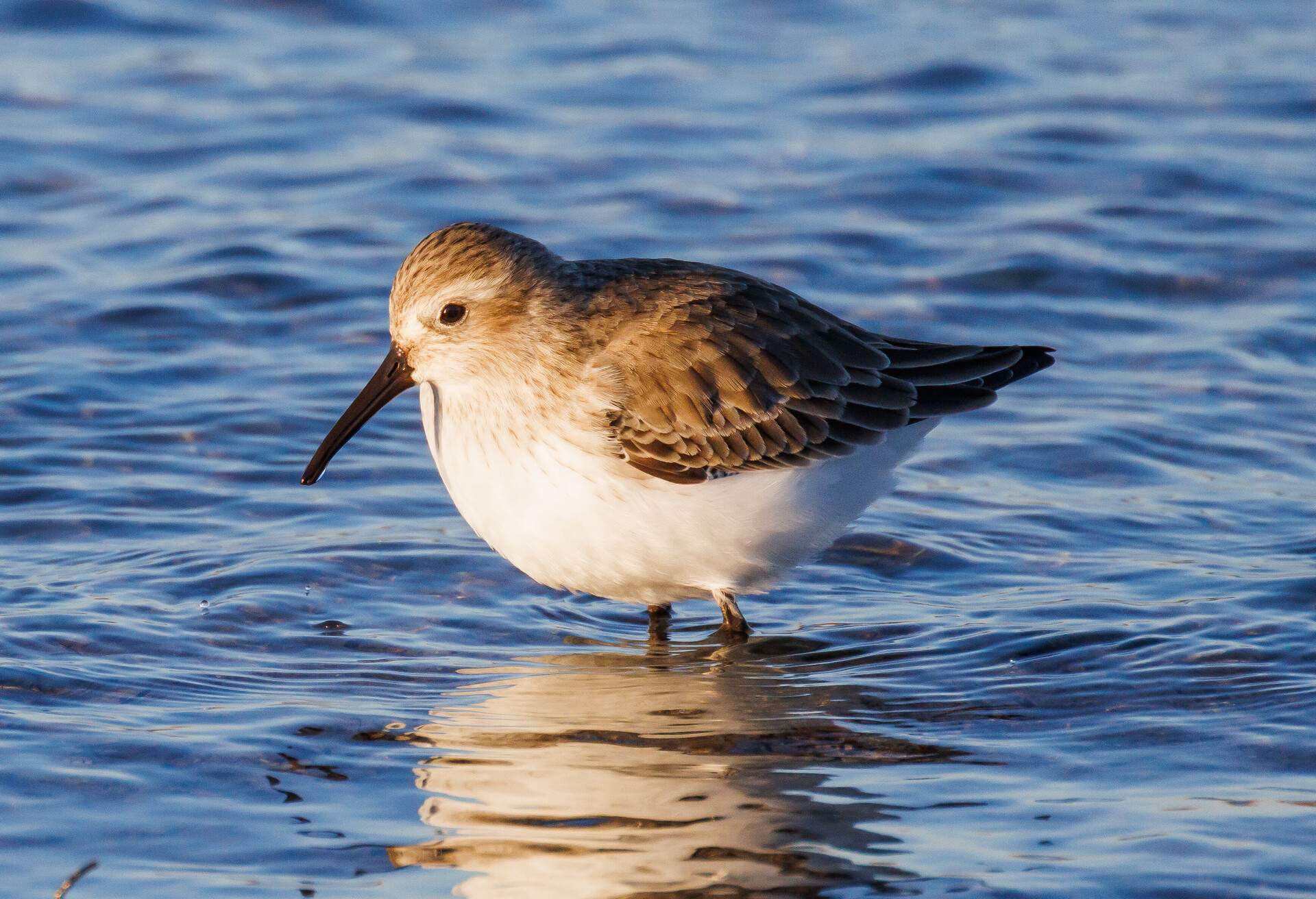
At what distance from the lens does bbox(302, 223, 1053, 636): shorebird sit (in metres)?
7.19

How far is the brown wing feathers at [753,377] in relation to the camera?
24.3ft

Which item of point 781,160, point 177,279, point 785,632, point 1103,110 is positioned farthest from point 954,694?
point 1103,110

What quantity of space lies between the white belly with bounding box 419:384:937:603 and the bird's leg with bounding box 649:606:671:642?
0.35 m

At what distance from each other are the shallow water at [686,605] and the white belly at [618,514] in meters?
0.42

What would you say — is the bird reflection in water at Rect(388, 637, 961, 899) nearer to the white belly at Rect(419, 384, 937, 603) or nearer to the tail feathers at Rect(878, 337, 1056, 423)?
the white belly at Rect(419, 384, 937, 603)

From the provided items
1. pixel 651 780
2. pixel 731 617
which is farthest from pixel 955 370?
pixel 651 780

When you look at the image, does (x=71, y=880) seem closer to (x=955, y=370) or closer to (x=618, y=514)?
(x=618, y=514)

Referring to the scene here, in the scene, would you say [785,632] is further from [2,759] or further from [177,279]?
Answer: [177,279]

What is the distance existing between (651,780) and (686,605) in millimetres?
2575

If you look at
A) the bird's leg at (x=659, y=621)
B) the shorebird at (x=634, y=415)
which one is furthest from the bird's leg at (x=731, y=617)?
the bird's leg at (x=659, y=621)

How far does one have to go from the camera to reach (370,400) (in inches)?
303

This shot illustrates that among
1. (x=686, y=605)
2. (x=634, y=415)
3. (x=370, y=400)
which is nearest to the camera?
(x=634, y=415)

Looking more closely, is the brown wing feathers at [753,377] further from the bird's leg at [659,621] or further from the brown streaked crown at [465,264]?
the bird's leg at [659,621]

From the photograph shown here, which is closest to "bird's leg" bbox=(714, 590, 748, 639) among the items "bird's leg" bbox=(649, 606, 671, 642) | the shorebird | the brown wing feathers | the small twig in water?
the shorebird
